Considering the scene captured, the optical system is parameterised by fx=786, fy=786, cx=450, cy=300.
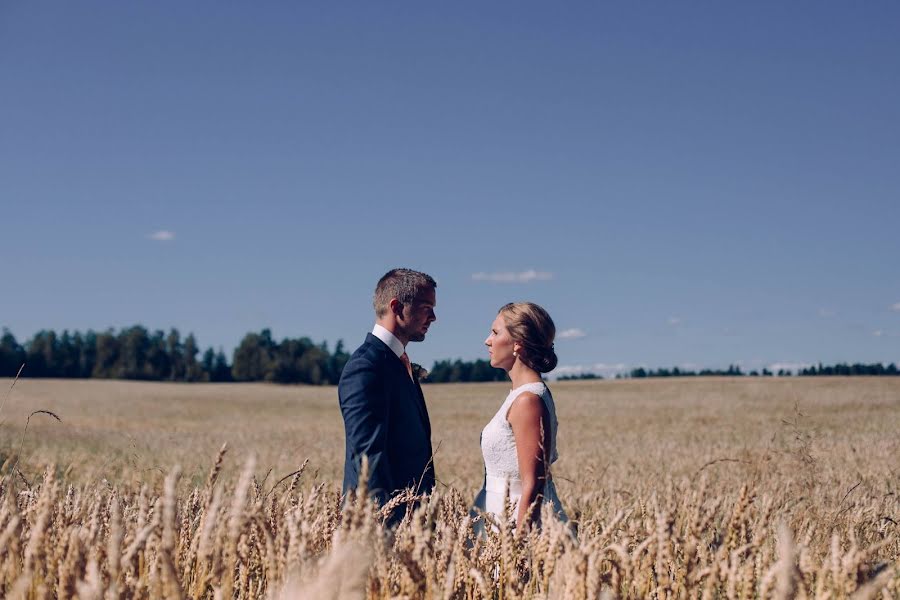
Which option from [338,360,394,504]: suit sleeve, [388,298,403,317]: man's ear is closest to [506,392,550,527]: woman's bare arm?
[338,360,394,504]: suit sleeve

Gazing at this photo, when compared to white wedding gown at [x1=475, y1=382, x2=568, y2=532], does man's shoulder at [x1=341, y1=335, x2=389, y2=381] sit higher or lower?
higher

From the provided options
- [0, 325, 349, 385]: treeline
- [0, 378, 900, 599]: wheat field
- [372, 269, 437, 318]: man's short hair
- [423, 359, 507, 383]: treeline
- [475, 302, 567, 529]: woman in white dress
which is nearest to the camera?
[0, 378, 900, 599]: wheat field

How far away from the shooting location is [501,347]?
16.9 feet

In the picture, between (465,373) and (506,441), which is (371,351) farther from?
(465,373)

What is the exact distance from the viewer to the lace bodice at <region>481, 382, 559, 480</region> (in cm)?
484

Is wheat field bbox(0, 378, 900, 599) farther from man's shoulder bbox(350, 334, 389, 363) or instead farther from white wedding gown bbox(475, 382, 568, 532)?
man's shoulder bbox(350, 334, 389, 363)

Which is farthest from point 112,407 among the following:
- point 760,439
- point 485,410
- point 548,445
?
point 548,445

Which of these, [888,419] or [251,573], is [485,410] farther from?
[251,573]

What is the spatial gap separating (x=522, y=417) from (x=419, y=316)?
1.08 metres

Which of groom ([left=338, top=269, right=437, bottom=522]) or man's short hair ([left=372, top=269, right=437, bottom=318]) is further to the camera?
man's short hair ([left=372, top=269, right=437, bottom=318])

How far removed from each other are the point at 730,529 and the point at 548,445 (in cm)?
207

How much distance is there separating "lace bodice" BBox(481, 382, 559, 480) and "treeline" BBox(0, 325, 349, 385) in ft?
403

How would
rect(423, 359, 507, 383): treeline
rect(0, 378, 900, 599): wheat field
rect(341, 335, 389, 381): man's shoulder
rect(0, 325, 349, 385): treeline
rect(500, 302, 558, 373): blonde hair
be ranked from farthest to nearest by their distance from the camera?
rect(423, 359, 507, 383): treeline < rect(0, 325, 349, 385): treeline < rect(500, 302, 558, 373): blonde hair < rect(341, 335, 389, 381): man's shoulder < rect(0, 378, 900, 599): wheat field

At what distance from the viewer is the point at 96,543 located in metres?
2.47
